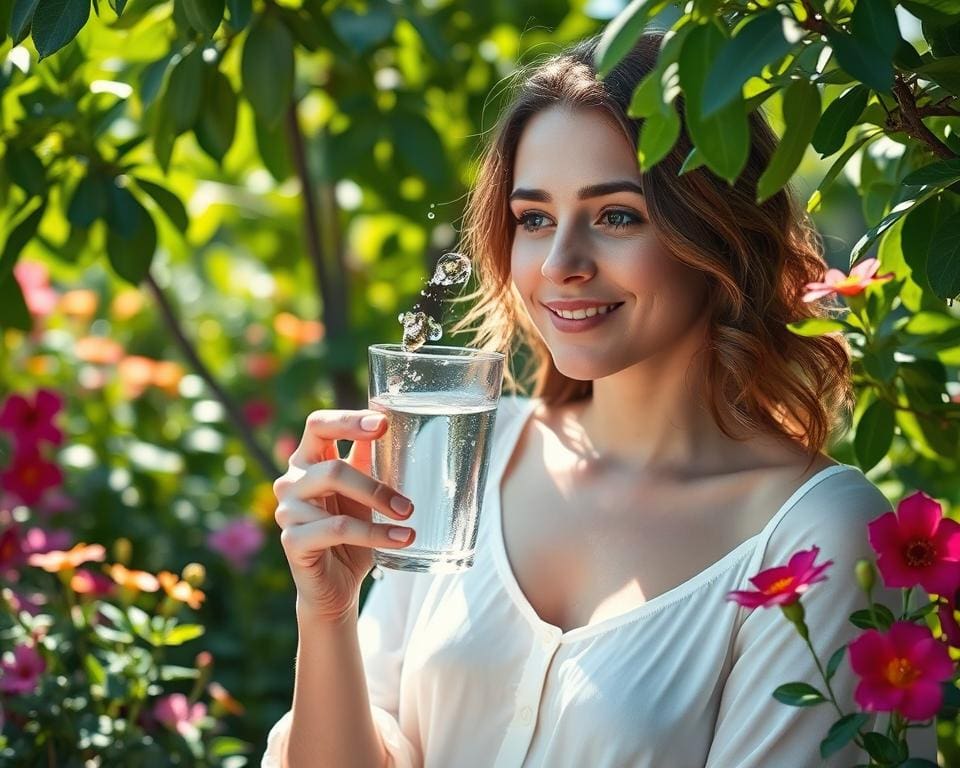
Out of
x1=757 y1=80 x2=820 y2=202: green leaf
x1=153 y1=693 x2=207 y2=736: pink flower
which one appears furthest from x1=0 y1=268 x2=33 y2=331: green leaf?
x1=757 y1=80 x2=820 y2=202: green leaf

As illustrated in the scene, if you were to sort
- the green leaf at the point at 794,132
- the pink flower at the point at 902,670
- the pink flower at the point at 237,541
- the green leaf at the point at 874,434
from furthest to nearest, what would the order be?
the pink flower at the point at 237,541 → the green leaf at the point at 874,434 → the green leaf at the point at 794,132 → the pink flower at the point at 902,670

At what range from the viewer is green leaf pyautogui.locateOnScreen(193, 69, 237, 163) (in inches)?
77.4

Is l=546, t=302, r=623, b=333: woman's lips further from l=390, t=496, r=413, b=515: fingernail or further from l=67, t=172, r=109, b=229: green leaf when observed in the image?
l=67, t=172, r=109, b=229: green leaf

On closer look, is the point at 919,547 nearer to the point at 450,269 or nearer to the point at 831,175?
the point at 831,175

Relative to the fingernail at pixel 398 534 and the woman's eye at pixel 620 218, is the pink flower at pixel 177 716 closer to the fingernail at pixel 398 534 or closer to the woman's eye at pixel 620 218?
the fingernail at pixel 398 534

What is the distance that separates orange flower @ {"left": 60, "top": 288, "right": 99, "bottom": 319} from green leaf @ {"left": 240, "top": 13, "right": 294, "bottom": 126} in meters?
1.74

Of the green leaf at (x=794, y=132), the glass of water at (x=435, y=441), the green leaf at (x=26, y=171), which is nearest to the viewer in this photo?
the green leaf at (x=794, y=132)

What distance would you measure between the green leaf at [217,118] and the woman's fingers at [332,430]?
2.11 feet

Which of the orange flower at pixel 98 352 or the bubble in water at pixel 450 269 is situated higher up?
the bubble in water at pixel 450 269

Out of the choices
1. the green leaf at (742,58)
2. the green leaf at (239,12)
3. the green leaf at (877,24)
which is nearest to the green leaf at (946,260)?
the green leaf at (877,24)

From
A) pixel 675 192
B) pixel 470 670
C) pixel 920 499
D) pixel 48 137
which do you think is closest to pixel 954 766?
pixel 920 499

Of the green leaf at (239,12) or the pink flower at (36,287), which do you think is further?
the pink flower at (36,287)

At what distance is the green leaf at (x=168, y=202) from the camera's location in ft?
6.61

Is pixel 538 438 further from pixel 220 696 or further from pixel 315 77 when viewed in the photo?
pixel 315 77
